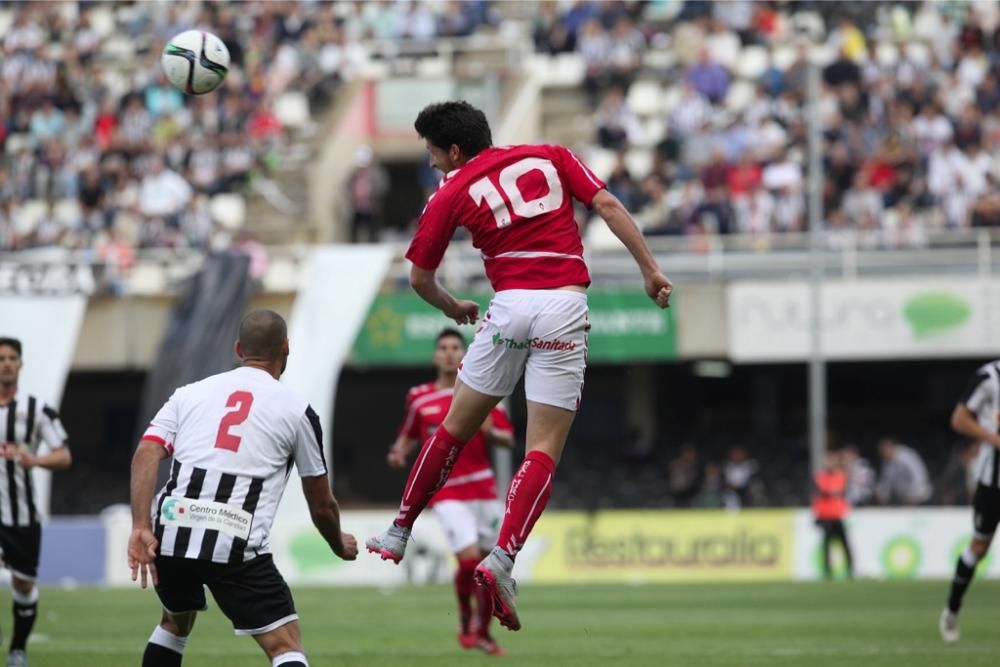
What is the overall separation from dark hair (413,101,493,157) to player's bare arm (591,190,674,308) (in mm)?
658

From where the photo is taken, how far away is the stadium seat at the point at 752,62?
1174 inches

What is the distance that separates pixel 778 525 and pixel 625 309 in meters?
4.05

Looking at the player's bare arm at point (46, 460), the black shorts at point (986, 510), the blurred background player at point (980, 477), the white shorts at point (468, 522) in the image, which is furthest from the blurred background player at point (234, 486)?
the black shorts at point (986, 510)

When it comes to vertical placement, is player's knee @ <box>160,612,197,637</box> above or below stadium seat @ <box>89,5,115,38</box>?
below

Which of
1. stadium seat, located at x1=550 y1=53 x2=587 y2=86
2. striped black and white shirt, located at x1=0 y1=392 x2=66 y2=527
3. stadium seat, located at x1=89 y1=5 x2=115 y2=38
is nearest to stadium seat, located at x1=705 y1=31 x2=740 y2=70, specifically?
stadium seat, located at x1=550 y1=53 x2=587 y2=86

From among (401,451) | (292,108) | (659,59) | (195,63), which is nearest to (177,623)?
(195,63)

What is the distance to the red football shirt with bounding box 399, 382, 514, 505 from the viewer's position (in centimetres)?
1352

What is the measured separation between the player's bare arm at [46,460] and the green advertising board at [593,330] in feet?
46.9

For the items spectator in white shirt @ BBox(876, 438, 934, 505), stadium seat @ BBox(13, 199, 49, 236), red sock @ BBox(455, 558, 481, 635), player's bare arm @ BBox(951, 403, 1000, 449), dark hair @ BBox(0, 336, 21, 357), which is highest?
dark hair @ BBox(0, 336, 21, 357)

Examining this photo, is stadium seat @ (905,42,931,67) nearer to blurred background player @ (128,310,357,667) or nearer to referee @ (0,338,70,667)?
referee @ (0,338,70,667)

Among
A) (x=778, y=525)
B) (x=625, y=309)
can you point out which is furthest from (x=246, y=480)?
(x=625, y=309)

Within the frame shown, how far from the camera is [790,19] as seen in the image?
30672mm

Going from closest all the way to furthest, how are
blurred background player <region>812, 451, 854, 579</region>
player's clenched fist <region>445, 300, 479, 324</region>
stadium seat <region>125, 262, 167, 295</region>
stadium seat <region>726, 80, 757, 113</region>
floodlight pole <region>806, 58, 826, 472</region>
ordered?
player's clenched fist <region>445, 300, 479, 324</region> → blurred background player <region>812, 451, 854, 579</region> → floodlight pole <region>806, 58, 826, 472</region> → stadium seat <region>125, 262, 167, 295</region> → stadium seat <region>726, 80, 757, 113</region>

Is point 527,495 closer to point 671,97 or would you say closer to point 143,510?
point 143,510
